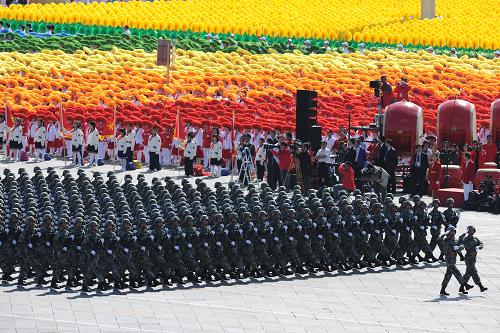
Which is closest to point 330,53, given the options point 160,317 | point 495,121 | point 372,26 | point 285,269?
point 372,26

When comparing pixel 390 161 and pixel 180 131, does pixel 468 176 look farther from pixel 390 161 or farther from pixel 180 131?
pixel 180 131

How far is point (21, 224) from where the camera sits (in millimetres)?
32656

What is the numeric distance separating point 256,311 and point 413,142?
58.7ft

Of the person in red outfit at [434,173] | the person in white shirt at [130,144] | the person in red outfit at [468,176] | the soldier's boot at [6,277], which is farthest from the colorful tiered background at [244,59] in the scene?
the soldier's boot at [6,277]

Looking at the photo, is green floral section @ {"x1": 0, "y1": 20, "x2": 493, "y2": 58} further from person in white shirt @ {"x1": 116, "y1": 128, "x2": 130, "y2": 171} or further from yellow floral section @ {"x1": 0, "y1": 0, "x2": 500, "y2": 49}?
person in white shirt @ {"x1": 116, "y1": 128, "x2": 130, "y2": 171}

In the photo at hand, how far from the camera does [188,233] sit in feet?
106

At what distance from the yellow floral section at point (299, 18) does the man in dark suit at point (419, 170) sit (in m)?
36.3

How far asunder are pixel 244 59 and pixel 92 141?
21.5 m

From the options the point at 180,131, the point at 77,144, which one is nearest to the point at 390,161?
the point at 180,131

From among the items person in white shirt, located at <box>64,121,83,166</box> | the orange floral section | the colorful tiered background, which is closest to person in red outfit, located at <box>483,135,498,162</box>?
the colorful tiered background

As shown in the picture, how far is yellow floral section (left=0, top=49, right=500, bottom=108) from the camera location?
57.8m

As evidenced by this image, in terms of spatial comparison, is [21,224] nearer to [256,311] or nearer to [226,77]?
[256,311]

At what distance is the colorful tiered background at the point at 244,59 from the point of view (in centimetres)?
5466

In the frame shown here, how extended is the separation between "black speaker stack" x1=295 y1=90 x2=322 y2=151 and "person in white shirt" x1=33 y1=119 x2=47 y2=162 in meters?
9.56
